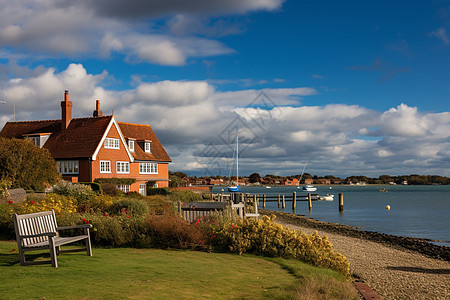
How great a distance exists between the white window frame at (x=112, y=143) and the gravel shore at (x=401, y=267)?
2704cm

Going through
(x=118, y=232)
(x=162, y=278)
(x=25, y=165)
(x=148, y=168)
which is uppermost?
(x=148, y=168)

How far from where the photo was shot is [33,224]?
33.5 ft

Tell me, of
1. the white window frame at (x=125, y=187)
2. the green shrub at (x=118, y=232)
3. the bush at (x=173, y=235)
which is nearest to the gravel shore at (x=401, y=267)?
the bush at (x=173, y=235)

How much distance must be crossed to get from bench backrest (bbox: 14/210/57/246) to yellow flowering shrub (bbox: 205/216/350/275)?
5005mm

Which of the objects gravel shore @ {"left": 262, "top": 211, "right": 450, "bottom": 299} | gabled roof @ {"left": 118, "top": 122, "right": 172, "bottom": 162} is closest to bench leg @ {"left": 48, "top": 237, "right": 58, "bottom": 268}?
gravel shore @ {"left": 262, "top": 211, "right": 450, "bottom": 299}

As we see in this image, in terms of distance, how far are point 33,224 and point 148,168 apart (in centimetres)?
4111

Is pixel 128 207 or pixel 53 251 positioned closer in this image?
pixel 53 251

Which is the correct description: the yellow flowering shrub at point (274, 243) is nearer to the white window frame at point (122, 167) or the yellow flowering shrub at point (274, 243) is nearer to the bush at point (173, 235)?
the bush at point (173, 235)

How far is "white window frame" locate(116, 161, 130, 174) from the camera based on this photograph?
46184 mm

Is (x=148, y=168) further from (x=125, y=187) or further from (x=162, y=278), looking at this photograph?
(x=162, y=278)

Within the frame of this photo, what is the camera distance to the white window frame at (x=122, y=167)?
46184 millimetres

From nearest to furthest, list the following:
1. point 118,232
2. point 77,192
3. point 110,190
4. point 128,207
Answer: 1. point 118,232
2. point 128,207
3. point 77,192
4. point 110,190

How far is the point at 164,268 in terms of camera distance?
10109mm

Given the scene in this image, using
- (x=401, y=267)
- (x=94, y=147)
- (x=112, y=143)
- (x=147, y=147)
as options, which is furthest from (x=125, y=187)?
(x=401, y=267)
